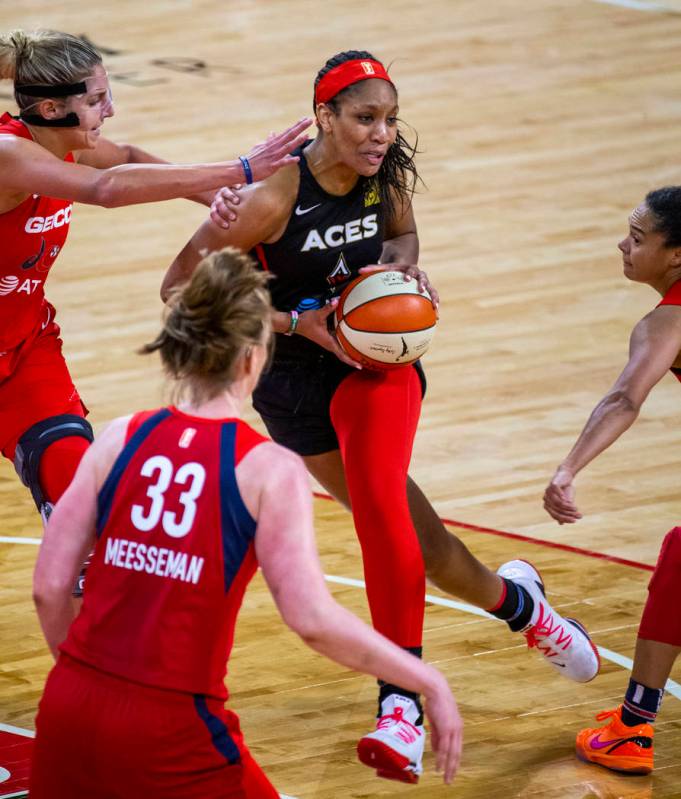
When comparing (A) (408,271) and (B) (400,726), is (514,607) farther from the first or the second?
(A) (408,271)

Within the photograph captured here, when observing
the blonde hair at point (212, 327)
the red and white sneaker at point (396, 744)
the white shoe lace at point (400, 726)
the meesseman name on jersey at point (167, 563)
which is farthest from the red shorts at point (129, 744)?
the white shoe lace at point (400, 726)

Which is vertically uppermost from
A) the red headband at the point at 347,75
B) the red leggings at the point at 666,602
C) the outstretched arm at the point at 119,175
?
the red headband at the point at 347,75

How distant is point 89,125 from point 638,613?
2733mm

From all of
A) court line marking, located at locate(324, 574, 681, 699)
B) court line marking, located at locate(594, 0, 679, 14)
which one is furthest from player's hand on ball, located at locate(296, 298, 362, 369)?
court line marking, located at locate(594, 0, 679, 14)

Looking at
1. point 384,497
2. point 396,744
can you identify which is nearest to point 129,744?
point 396,744

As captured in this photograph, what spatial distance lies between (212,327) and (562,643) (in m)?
2.37

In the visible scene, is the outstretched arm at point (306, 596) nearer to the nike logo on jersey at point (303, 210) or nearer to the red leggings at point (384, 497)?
the red leggings at point (384, 497)

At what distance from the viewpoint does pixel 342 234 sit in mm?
5180

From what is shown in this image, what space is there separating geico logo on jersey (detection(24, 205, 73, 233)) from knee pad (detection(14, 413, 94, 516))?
621mm

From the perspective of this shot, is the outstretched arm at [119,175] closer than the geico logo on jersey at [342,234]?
Yes

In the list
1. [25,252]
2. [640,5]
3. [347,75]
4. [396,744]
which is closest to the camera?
[396,744]

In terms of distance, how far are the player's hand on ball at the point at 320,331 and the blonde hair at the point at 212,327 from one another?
1.56 m

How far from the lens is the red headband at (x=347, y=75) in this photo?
5.03 meters

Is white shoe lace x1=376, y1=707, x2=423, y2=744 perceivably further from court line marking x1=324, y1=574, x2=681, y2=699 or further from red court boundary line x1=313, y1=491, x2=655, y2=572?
red court boundary line x1=313, y1=491, x2=655, y2=572
